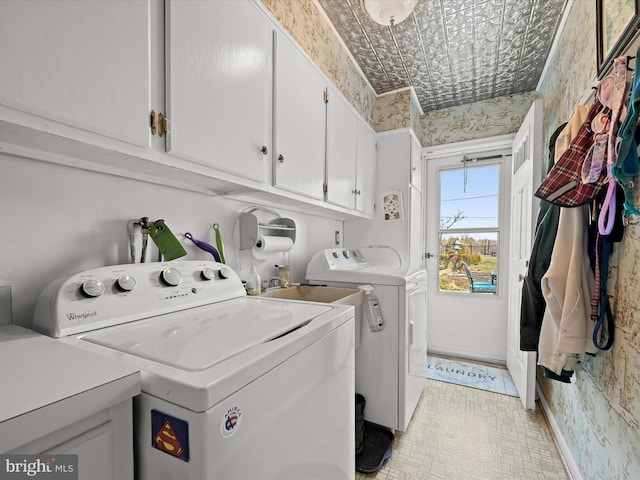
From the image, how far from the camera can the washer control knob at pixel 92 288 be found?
77 cm

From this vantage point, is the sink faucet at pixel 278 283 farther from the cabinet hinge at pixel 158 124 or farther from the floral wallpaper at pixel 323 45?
the floral wallpaper at pixel 323 45

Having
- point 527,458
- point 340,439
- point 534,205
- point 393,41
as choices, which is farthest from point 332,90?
point 527,458

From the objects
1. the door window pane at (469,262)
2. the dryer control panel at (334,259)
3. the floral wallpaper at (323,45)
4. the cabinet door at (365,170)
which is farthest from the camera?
the door window pane at (469,262)

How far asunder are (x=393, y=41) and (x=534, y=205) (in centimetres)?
158

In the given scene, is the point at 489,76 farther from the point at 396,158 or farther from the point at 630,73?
the point at 630,73

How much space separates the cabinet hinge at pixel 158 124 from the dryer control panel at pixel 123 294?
42cm

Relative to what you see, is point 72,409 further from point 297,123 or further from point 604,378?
point 604,378

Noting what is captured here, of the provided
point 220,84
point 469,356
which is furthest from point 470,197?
point 220,84

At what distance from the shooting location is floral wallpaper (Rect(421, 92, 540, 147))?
290 centimetres

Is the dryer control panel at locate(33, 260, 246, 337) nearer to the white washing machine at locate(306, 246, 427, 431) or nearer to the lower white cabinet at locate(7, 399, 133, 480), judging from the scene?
the lower white cabinet at locate(7, 399, 133, 480)

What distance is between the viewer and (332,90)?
A: 1.91 m

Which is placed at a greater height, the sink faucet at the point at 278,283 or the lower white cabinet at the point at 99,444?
the sink faucet at the point at 278,283

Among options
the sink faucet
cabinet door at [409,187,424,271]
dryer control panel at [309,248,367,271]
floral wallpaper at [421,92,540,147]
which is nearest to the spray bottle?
dryer control panel at [309,248,367,271]

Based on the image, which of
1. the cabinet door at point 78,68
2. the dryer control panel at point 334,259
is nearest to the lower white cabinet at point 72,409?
the cabinet door at point 78,68
